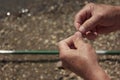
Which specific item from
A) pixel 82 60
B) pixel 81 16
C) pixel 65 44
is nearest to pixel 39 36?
pixel 81 16

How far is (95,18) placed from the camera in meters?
1.55

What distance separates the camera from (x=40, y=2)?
2811 mm

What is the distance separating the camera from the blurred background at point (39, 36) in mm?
2279

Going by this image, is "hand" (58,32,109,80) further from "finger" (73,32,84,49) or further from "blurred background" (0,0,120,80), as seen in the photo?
"blurred background" (0,0,120,80)

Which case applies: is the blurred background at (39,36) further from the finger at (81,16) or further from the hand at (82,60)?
the hand at (82,60)

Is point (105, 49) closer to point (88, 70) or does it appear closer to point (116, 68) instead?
point (116, 68)

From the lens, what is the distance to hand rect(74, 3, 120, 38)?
5.09 ft

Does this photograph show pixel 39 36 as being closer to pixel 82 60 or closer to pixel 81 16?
pixel 81 16

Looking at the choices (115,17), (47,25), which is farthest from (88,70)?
(47,25)

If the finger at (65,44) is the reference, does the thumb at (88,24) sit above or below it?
above

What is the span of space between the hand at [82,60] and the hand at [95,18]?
145mm

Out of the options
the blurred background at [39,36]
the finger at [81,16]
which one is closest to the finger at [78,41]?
the finger at [81,16]

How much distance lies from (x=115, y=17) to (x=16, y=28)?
4.00ft

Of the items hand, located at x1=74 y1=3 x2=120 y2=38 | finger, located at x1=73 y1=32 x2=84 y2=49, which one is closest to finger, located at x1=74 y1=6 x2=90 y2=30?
hand, located at x1=74 y1=3 x2=120 y2=38
